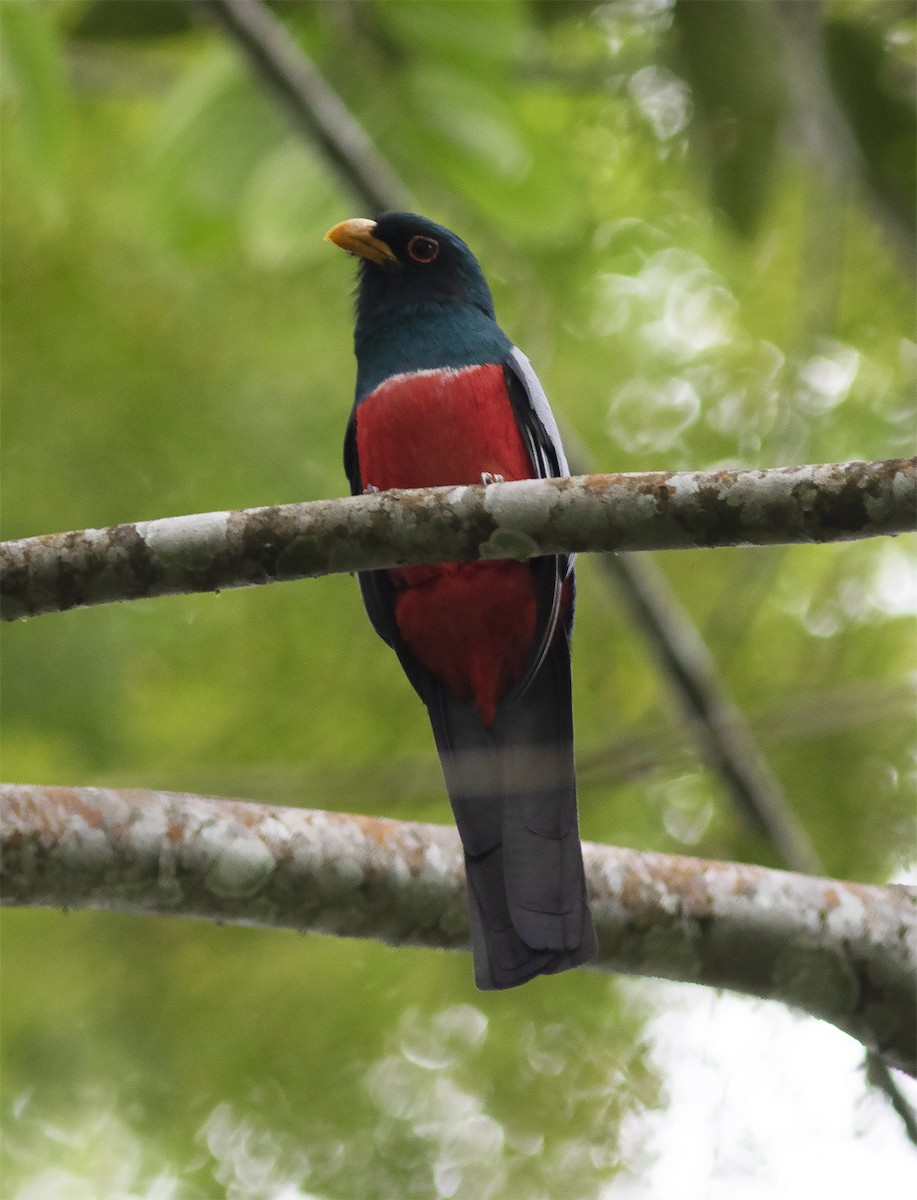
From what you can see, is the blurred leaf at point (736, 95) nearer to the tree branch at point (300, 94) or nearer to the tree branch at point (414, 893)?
the tree branch at point (300, 94)

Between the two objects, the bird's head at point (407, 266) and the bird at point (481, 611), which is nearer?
the bird at point (481, 611)

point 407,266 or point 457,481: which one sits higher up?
point 407,266

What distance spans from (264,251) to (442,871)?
2.07m

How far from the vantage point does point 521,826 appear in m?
3.52

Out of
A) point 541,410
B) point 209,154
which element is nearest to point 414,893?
point 541,410

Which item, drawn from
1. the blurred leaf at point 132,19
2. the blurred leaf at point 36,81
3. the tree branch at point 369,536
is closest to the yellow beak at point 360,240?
the blurred leaf at point 36,81

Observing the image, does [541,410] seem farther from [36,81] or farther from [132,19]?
[132,19]

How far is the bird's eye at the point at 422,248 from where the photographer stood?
4.48 meters

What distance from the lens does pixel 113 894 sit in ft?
10.7

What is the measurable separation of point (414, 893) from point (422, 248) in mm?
1995

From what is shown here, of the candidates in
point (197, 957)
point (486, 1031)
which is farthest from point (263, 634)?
point (486, 1031)

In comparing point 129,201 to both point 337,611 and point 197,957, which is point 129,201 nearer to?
point 337,611

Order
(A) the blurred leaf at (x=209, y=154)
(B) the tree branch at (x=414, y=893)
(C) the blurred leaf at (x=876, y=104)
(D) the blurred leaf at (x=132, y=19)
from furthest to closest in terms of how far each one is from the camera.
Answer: (D) the blurred leaf at (x=132, y=19) < (A) the blurred leaf at (x=209, y=154) < (C) the blurred leaf at (x=876, y=104) < (B) the tree branch at (x=414, y=893)

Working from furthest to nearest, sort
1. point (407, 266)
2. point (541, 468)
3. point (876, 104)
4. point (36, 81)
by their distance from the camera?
point (407, 266) < point (876, 104) < point (541, 468) < point (36, 81)
